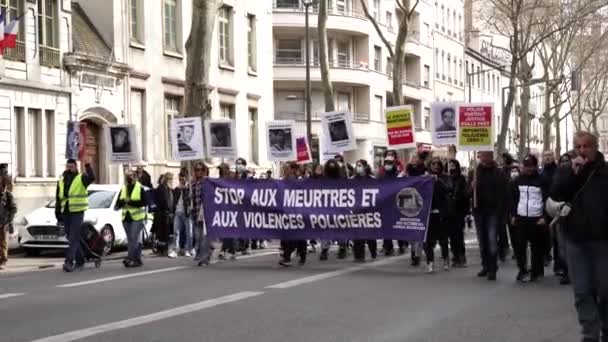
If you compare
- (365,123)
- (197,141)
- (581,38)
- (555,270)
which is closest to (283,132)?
(197,141)

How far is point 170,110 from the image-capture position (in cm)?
3450

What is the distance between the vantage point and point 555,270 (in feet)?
49.1

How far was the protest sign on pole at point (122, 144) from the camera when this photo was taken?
68.1 feet

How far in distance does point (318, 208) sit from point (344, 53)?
39.3 meters

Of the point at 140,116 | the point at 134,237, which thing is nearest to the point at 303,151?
the point at 140,116

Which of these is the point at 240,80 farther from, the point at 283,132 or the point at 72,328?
the point at 72,328

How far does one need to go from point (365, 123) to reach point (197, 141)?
34.4 metres

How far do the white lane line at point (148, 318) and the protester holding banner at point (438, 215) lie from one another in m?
3.87

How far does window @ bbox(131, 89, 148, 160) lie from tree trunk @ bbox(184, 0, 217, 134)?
7354 mm

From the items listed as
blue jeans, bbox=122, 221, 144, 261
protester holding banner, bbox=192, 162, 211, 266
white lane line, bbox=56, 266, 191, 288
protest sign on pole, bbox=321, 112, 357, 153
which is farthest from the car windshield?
white lane line, bbox=56, 266, 191, 288

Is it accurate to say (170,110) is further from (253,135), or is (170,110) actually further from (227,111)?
(253,135)

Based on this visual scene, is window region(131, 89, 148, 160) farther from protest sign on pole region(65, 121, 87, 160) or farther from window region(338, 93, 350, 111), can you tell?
window region(338, 93, 350, 111)

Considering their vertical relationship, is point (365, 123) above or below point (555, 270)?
above

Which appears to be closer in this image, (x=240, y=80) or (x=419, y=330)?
(x=419, y=330)
